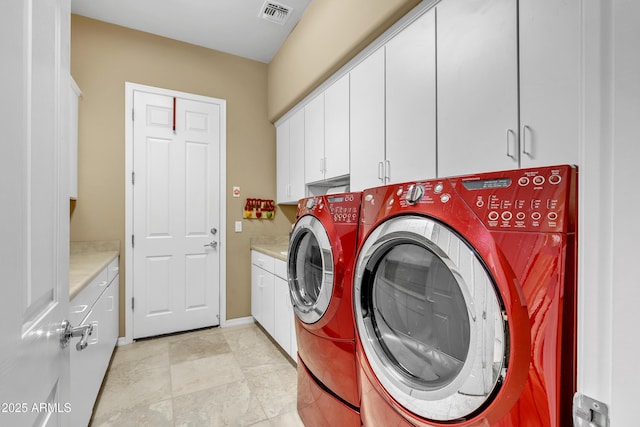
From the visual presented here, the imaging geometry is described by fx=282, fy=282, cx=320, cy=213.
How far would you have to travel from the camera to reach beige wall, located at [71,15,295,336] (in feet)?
8.25

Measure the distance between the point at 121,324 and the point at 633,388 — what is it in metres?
3.26

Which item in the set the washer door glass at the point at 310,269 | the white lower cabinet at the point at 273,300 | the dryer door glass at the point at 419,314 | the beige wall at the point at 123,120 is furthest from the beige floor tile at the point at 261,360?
the dryer door glass at the point at 419,314

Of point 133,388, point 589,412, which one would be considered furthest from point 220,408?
point 589,412

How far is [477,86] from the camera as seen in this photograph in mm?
1130

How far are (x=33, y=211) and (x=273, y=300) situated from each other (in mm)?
2121

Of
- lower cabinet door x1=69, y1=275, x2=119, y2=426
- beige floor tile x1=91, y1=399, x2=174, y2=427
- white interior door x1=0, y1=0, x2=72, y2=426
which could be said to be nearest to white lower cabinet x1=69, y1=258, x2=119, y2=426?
lower cabinet door x1=69, y1=275, x2=119, y2=426

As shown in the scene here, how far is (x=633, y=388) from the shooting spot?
1.34ft

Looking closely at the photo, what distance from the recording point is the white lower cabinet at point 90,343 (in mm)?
1200

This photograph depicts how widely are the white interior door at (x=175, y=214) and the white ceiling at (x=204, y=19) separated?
61 centimetres

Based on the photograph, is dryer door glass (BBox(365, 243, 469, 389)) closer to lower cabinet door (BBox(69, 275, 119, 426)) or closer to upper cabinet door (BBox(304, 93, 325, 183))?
lower cabinet door (BBox(69, 275, 119, 426))

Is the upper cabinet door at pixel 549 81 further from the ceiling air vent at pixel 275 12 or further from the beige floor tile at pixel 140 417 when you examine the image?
the beige floor tile at pixel 140 417

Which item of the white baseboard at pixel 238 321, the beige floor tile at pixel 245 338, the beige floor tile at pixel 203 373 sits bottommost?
the beige floor tile at pixel 245 338

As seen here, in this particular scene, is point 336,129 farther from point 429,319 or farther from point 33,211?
point 33,211

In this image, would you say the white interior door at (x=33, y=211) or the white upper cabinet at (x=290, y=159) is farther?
the white upper cabinet at (x=290, y=159)
